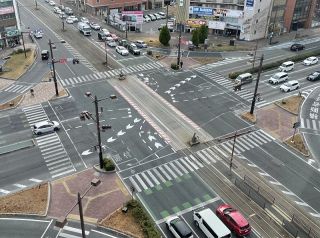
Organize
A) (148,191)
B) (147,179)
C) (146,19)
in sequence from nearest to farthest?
(148,191)
(147,179)
(146,19)

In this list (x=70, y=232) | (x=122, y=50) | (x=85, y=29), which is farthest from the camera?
(x=85, y=29)

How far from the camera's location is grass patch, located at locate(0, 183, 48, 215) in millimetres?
42616

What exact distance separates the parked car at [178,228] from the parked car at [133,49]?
62053 millimetres

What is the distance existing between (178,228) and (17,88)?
53.1 meters

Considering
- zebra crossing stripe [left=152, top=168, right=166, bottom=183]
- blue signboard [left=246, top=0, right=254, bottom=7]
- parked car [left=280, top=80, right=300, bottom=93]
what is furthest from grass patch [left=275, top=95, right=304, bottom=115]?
blue signboard [left=246, top=0, right=254, bottom=7]

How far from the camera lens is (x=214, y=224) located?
127 ft

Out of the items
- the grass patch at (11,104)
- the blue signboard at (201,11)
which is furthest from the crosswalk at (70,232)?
the blue signboard at (201,11)

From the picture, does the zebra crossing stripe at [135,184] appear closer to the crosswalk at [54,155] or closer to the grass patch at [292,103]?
the crosswalk at [54,155]

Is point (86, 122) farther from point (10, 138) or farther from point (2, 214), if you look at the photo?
point (2, 214)

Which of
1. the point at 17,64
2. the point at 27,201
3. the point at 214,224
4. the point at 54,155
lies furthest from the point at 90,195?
the point at 17,64

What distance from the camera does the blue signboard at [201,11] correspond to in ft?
362

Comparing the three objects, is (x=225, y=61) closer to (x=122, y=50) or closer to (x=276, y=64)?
(x=276, y=64)

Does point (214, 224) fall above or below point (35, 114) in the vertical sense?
below

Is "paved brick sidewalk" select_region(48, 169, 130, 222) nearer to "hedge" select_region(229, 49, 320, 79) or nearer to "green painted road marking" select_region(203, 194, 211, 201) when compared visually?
"green painted road marking" select_region(203, 194, 211, 201)
